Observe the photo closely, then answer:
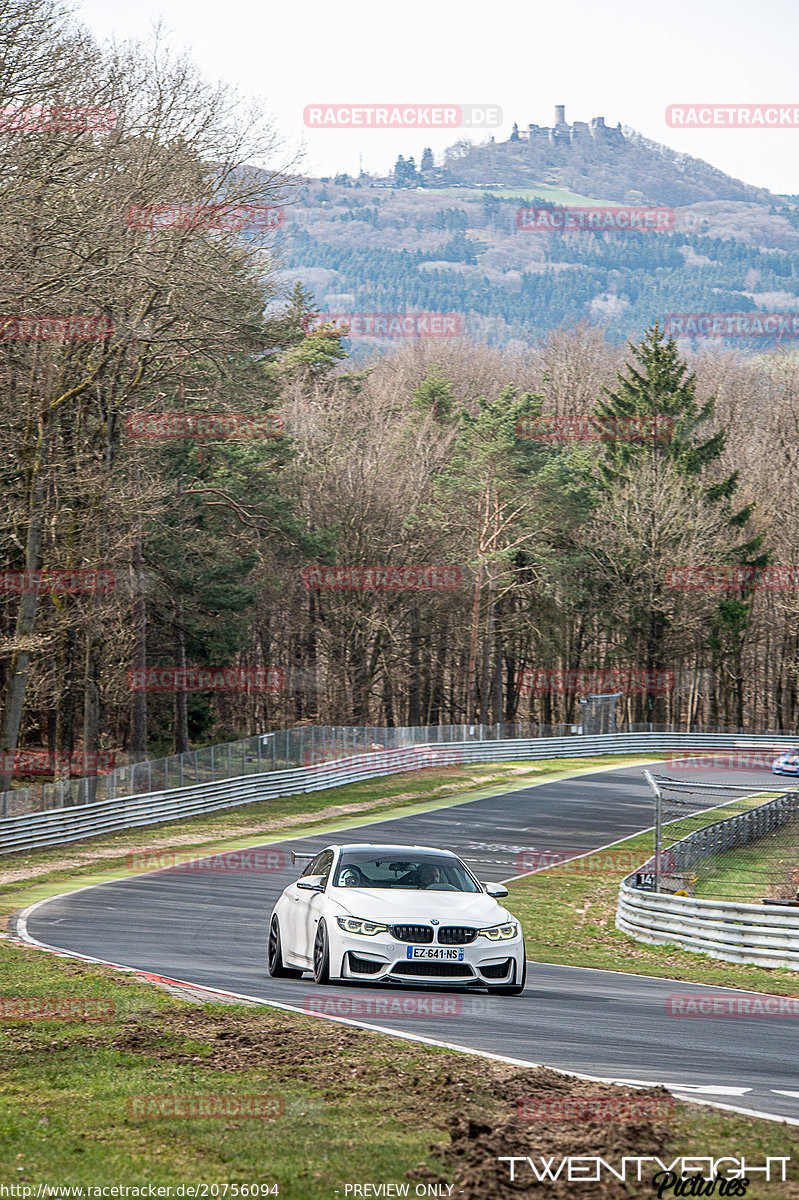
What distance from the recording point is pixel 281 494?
57.4 meters

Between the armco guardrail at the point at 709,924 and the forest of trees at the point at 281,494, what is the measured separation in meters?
15.3

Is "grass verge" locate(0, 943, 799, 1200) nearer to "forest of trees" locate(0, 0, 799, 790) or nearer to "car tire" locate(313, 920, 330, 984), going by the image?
"car tire" locate(313, 920, 330, 984)

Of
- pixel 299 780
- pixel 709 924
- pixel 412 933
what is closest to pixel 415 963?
pixel 412 933

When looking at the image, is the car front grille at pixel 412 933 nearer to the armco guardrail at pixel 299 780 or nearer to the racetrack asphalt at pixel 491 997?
the racetrack asphalt at pixel 491 997

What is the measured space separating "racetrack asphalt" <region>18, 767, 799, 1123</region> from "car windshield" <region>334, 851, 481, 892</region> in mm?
1008

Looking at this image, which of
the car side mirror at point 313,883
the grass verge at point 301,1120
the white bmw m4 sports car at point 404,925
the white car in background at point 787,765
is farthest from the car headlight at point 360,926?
the white car in background at point 787,765

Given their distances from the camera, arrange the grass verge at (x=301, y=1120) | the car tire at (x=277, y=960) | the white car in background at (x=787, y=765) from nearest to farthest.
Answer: the grass verge at (x=301, y=1120), the car tire at (x=277, y=960), the white car in background at (x=787, y=765)

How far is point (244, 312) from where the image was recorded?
39.0 meters

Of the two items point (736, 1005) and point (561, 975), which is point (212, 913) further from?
point (736, 1005)

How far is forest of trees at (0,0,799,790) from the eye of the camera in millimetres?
32125

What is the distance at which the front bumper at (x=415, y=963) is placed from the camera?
11492 millimetres

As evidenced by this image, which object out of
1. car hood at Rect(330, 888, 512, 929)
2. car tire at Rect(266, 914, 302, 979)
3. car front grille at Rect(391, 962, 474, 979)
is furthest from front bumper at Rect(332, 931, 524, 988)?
car tire at Rect(266, 914, 302, 979)

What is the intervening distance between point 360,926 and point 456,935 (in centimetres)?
85

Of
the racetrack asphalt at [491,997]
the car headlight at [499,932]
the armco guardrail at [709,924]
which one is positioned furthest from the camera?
the armco guardrail at [709,924]
